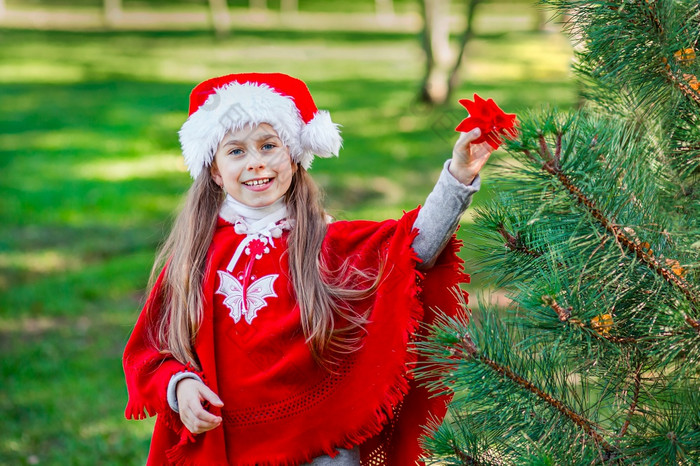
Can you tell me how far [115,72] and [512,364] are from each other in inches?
711

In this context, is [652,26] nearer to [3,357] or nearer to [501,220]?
[501,220]

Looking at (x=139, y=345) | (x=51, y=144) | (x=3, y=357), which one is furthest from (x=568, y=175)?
(x=51, y=144)

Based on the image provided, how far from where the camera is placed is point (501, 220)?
170 cm

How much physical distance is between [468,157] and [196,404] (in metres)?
0.96

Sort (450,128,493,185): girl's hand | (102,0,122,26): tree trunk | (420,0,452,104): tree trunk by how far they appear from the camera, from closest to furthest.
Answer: (450,128,493,185): girl's hand
(420,0,452,104): tree trunk
(102,0,122,26): tree trunk

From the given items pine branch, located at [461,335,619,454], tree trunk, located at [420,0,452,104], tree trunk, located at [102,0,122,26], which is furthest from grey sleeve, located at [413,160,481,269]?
tree trunk, located at [102,0,122,26]

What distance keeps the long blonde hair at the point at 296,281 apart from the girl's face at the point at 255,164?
0.10 m

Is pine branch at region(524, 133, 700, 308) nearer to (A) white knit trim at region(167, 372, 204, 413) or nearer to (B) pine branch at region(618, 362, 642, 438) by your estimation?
(B) pine branch at region(618, 362, 642, 438)

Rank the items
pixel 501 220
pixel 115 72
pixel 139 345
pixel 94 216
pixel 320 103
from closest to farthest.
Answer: pixel 501 220 → pixel 139 345 → pixel 94 216 → pixel 320 103 → pixel 115 72

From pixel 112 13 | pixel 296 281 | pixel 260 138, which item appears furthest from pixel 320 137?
pixel 112 13

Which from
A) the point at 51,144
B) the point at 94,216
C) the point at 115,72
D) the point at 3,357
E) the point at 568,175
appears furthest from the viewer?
the point at 115,72

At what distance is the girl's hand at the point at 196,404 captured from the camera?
2137mm

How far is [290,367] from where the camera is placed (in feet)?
7.31

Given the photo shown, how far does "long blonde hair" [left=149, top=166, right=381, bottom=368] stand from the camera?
87.8 inches
